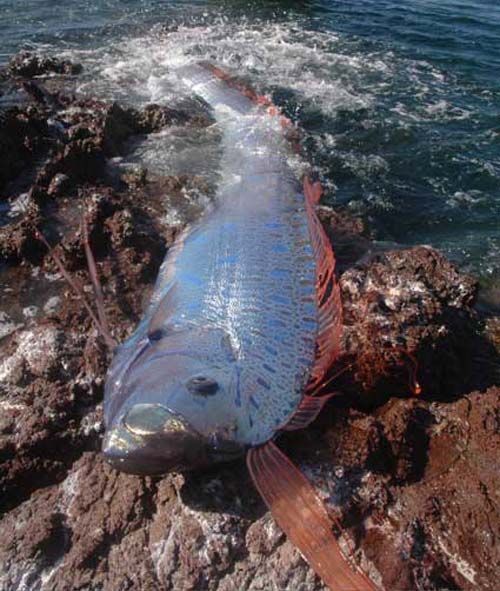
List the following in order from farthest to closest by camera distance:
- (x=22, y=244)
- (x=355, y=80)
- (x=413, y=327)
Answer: (x=355, y=80), (x=22, y=244), (x=413, y=327)

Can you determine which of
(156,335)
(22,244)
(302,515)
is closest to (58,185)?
(22,244)

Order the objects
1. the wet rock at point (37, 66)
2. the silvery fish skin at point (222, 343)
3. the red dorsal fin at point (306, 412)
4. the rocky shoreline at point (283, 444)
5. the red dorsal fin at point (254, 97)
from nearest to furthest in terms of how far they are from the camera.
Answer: the silvery fish skin at point (222, 343) < the rocky shoreline at point (283, 444) < the red dorsal fin at point (306, 412) < the red dorsal fin at point (254, 97) < the wet rock at point (37, 66)

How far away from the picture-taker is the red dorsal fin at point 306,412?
277 cm

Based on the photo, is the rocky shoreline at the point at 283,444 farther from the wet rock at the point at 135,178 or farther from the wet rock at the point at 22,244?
the wet rock at the point at 135,178

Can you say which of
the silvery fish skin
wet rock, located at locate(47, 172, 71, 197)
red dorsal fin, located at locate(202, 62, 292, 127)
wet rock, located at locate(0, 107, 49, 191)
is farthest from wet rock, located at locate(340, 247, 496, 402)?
wet rock, located at locate(0, 107, 49, 191)

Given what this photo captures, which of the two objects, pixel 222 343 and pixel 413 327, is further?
pixel 413 327

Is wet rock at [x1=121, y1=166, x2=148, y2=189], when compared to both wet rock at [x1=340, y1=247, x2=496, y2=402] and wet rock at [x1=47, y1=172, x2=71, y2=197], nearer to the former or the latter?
wet rock at [x1=47, y1=172, x2=71, y2=197]

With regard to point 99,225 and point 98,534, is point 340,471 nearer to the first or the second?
point 98,534

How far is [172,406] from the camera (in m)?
2.49

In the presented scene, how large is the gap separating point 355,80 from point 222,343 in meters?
7.12

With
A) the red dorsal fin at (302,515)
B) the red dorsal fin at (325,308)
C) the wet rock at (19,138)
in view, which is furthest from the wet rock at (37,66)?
the red dorsal fin at (302,515)

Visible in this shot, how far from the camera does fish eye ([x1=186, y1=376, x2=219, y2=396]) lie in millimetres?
2590

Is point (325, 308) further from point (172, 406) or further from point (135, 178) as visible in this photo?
point (135, 178)

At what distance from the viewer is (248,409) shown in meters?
2.66
